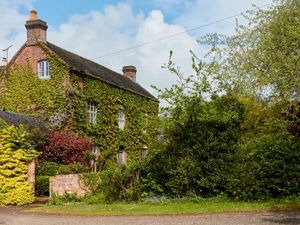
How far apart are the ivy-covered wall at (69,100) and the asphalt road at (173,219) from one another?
14.7m

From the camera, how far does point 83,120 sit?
32156 millimetres

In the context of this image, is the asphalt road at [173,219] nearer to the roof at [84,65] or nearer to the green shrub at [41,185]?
the green shrub at [41,185]

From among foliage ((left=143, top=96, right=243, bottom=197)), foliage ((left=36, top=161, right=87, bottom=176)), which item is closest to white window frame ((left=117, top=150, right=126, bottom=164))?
foliage ((left=36, top=161, right=87, bottom=176))

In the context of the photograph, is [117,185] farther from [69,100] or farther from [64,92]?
[64,92]

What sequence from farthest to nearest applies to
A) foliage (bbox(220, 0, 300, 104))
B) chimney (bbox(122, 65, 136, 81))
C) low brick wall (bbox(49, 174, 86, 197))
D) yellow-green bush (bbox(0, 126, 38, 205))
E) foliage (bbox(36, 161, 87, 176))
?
chimney (bbox(122, 65, 136, 81))
foliage (bbox(36, 161, 87, 176))
yellow-green bush (bbox(0, 126, 38, 205))
low brick wall (bbox(49, 174, 86, 197))
foliage (bbox(220, 0, 300, 104))

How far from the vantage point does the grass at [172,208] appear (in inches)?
595

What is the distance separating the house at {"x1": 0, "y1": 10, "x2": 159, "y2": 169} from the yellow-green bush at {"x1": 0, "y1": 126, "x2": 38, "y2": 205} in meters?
9.36

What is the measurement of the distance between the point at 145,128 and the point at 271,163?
5.66m

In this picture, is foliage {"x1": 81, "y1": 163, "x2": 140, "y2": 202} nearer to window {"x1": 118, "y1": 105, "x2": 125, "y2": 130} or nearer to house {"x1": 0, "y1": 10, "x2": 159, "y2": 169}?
house {"x1": 0, "y1": 10, "x2": 159, "y2": 169}

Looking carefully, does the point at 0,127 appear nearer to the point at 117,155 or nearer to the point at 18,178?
the point at 18,178

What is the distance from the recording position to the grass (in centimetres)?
1512

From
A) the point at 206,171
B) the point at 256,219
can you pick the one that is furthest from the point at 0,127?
the point at 256,219

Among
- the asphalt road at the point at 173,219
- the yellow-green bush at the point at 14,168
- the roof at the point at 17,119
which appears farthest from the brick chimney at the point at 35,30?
the asphalt road at the point at 173,219

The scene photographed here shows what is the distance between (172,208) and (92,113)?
18.8m
